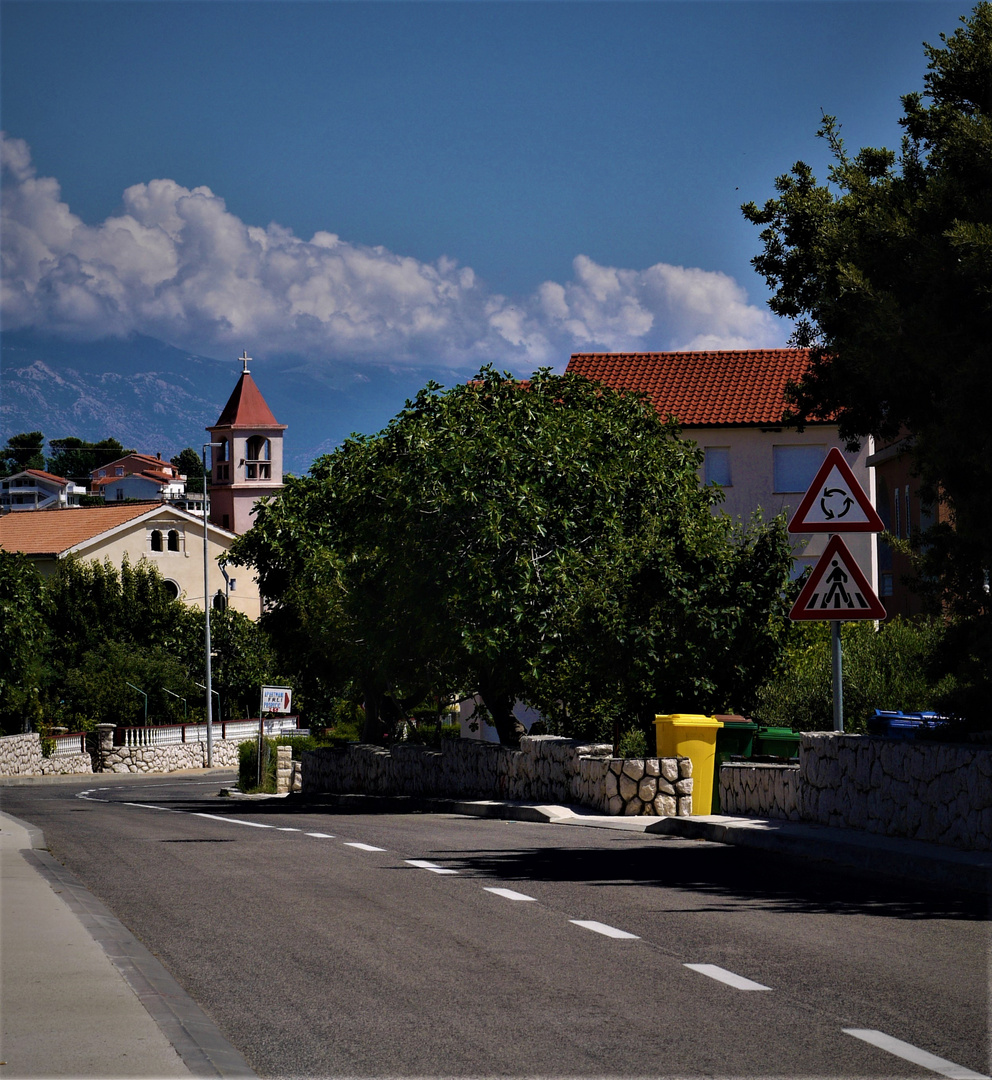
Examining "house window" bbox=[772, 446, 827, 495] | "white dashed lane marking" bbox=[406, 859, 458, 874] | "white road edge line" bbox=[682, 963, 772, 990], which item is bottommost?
"white dashed lane marking" bbox=[406, 859, 458, 874]

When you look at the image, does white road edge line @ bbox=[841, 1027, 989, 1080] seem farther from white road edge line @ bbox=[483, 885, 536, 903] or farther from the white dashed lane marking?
the white dashed lane marking

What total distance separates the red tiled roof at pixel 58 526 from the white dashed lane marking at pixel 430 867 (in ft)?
256

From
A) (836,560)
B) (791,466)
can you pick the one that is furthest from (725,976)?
(791,466)

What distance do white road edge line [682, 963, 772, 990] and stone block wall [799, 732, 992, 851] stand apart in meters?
4.61

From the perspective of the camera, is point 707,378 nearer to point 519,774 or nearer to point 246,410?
point 519,774

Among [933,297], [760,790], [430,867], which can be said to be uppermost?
[933,297]

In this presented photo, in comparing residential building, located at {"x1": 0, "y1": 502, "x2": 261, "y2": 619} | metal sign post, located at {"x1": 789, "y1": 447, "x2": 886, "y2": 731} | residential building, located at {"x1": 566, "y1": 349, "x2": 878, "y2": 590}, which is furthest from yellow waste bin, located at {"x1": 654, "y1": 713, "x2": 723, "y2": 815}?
residential building, located at {"x1": 0, "y1": 502, "x2": 261, "y2": 619}

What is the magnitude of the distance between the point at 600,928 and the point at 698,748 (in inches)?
366

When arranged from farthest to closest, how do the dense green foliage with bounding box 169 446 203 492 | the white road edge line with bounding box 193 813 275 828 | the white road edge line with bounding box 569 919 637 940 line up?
the dense green foliage with bounding box 169 446 203 492
the white road edge line with bounding box 193 813 275 828
the white road edge line with bounding box 569 919 637 940

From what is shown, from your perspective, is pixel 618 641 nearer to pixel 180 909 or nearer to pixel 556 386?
pixel 556 386

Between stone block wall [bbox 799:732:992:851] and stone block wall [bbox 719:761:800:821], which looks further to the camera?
stone block wall [bbox 719:761:800:821]

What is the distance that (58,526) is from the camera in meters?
94.4

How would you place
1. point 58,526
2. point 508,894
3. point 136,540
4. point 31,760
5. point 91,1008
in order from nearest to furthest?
point 91,1008
point 508,894
point 31,760
point 136,540
point 58,526

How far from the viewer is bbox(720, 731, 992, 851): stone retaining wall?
1205 cm
